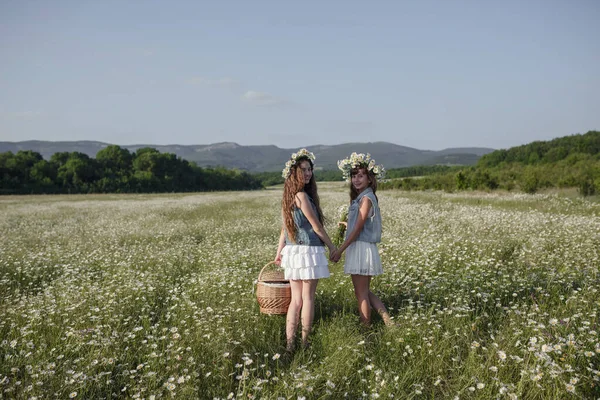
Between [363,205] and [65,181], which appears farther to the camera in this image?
[65,181]

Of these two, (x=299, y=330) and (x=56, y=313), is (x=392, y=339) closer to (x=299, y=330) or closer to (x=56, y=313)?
(x=299, y=330)

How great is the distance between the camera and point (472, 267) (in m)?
6.58

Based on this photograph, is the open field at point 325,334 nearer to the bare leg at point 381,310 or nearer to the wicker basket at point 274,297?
the bare leg at point 381,310

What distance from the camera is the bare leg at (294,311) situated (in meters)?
4.29

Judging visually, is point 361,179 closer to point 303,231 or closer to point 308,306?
point 303,231

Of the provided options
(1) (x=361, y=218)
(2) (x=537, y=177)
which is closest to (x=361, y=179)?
(1) (x=361, y=218)

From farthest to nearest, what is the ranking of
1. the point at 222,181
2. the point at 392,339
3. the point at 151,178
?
the point at 222,181 < the point at 151,178 < the point at 392,339

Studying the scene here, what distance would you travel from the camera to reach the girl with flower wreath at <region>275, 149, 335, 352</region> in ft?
13.8

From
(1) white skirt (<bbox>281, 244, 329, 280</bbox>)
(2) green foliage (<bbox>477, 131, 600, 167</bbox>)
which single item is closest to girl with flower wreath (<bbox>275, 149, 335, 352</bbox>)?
(1) white skirt (<bbox>281, 244, 329, 280</bbox>)

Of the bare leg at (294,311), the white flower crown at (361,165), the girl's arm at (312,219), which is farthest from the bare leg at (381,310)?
the white flower crown at (361,165)

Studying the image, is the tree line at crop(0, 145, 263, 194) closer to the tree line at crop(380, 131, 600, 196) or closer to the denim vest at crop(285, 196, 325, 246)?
the tree line at crop(380, 131, 600, 196)

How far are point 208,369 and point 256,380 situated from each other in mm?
697

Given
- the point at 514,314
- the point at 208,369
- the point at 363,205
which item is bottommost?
the point at 208,369

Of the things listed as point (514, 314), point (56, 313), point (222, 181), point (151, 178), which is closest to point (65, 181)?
point (151, 178)
